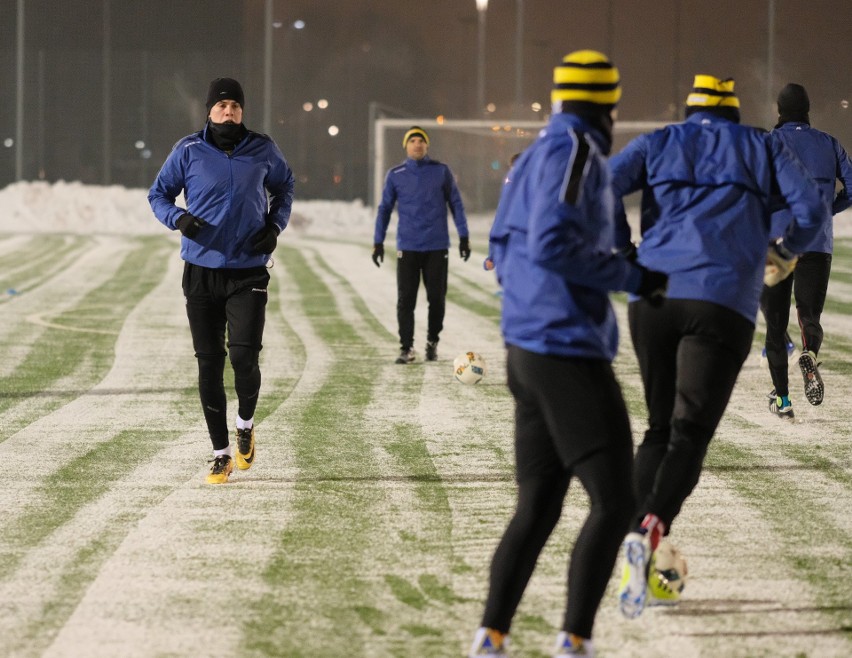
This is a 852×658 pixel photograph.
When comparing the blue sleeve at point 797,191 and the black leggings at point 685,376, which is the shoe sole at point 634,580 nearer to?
the black leggings at point 685,376

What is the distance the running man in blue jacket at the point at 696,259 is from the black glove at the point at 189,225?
281 cm

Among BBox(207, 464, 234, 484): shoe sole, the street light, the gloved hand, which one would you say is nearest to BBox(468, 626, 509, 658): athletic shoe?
the gloved hand

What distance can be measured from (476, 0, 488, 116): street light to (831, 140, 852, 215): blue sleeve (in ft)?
124

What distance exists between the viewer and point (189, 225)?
7266 mm

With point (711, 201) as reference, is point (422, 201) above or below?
below

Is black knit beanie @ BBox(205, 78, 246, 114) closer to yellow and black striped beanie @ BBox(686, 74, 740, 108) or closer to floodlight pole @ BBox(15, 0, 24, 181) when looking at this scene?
yellow and black striped beanie @ BBox(686, 74, 740, 108)

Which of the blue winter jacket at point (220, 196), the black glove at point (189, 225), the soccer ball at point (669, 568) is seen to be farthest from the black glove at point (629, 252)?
the black glove at point (189, 225)

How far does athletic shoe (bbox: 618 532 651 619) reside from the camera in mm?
4621

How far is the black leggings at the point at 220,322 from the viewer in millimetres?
7398

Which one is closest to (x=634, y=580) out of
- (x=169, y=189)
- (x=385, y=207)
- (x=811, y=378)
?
(x=169, y=189)

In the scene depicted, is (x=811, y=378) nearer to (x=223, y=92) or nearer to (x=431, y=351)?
(x=431, y=351)

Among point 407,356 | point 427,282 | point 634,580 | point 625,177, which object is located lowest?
point 407,356

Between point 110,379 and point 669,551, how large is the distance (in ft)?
25.5

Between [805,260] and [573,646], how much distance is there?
6.04m
